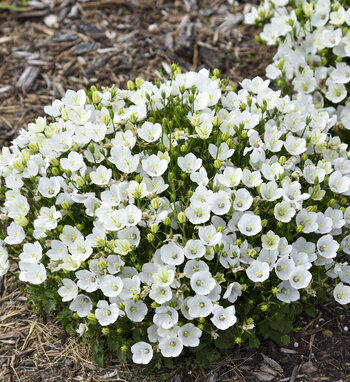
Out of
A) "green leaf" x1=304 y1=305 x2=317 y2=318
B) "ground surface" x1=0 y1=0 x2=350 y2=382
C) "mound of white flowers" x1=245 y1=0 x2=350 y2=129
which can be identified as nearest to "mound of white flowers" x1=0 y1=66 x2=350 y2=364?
"green leaf" x1=304 y1=305 x2=317 y2=318

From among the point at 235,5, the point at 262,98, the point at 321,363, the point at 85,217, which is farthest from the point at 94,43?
the point at 321,363

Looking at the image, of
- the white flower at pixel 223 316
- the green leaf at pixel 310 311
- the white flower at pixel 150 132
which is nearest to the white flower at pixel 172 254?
the white flower at pixel 223 316

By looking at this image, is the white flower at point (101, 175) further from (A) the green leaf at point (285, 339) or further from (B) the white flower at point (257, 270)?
(A) the green leaf at point (285, 339)

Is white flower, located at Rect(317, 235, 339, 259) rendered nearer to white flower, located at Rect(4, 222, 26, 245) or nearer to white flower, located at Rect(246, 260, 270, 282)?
white flower, located at Rect(246, 260, 270, 282)

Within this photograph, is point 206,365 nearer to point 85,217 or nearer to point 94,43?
point 85,217

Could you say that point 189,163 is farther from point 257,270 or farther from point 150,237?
point 257,270

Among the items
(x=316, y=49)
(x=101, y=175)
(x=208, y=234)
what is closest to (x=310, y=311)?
(x=208, y=234)
